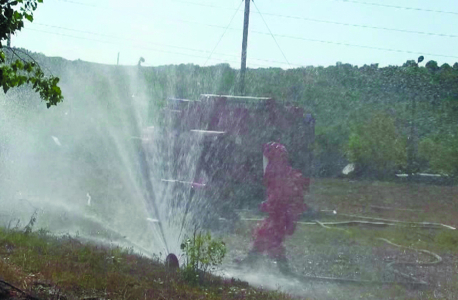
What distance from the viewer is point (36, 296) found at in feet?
22.8

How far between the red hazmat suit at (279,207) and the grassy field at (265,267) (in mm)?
376

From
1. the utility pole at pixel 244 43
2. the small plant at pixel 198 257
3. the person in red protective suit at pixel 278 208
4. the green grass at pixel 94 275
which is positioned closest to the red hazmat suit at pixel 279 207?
the person in red protective suit at pixel 278 208

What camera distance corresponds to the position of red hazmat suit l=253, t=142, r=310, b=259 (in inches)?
468

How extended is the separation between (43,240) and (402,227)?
842cm

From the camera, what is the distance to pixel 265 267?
432 inches

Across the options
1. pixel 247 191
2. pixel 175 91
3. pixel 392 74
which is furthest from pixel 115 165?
pixel 392 74

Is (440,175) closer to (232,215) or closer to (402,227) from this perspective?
(402,227)

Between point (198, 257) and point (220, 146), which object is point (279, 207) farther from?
point (220, 146)

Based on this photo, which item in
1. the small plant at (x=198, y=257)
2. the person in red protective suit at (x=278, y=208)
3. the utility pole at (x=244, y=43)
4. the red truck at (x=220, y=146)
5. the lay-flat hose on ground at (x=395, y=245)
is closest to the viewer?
the small plant at (x=198, y=257)

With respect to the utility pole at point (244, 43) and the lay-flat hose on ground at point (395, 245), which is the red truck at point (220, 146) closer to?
the lay-flat hose on ground at point (395, 245)

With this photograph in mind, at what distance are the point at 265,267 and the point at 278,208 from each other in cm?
141

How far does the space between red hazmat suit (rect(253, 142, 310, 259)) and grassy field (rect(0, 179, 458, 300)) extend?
0.38 metres

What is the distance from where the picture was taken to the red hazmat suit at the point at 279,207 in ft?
39.0

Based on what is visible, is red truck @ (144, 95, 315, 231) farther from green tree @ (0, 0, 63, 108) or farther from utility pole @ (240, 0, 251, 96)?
green tree @ (0, 0, 63, 108)
